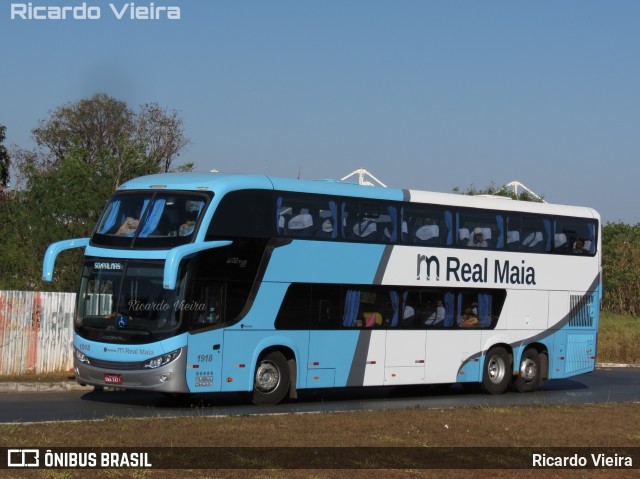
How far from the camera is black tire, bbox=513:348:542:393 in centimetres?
2692

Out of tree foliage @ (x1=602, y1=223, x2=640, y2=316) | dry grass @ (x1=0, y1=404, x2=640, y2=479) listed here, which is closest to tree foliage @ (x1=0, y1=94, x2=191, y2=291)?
dry grass @ (x1=0, y1=404, x2=640, y2=479)

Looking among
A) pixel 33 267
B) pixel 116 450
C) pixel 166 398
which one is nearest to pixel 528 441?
pixel 116 450

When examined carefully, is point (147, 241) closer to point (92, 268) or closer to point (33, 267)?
point (92, 268)

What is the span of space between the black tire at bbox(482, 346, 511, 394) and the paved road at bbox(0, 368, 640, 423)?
0.94 feet

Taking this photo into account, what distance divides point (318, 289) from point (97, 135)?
4935cm

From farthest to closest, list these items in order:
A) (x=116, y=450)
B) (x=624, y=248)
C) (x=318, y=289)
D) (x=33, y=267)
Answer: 1. (x=624, y=248)
2. (x=33, y=267)
3. (x=318, y=289)
4. (x=116, y=450)

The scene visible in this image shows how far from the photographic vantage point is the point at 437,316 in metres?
24.7

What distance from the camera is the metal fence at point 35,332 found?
84.6 ft

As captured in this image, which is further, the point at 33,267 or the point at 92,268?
the point at 33,267

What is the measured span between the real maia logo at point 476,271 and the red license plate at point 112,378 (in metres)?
6.74

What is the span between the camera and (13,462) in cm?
1198

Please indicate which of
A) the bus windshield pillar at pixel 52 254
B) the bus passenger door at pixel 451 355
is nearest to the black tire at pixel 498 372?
the bus passenger door at pixel 451 355

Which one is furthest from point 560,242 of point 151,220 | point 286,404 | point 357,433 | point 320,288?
point 357,433

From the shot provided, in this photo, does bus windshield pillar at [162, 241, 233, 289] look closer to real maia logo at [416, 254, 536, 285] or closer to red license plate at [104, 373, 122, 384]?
red license plate at [104, 373, 122, 384]
